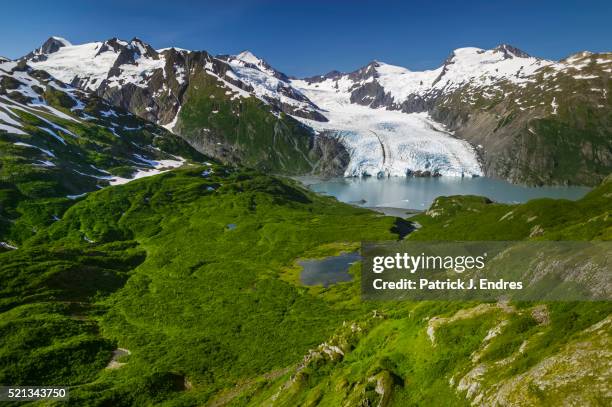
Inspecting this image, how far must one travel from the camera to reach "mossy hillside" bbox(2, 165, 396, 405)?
202ft

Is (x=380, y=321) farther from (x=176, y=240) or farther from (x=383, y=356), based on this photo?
(x=176, y=240)

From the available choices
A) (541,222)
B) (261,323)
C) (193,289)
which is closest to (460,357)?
(261,323)

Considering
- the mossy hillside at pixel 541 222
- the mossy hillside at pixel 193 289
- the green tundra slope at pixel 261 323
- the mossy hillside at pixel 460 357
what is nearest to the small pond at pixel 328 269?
the green tundra slope at pixel 261 323

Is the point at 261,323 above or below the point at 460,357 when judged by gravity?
below

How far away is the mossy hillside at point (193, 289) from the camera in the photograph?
202ft

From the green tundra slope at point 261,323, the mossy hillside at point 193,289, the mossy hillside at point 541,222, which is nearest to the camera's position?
the green tundra slope at point 261,323

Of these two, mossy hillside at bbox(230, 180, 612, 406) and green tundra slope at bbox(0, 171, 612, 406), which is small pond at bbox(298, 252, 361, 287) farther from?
mossy hillside at bbox(230, 180, 612, 406)

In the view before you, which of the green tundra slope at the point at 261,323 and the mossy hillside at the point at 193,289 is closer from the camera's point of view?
the green tundra slope at the point at 261,323

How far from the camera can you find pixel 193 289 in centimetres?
10262

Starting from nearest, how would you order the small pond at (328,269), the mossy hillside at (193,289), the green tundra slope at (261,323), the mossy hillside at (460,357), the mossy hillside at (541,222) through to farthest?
1. the mossy hillside at (460,357)
2. the green tundra slope at (261,323)
3. the mossy hillside at (541,222)
4. the mossy hillside at (193,289)
5. the small pond at (328,269)

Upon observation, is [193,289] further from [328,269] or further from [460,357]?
[460,357]

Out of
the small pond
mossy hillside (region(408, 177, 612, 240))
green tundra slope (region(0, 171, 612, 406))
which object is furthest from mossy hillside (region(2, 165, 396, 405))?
mossy hillside (region(408, 177, 612, 240))

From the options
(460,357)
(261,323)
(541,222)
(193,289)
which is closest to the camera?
(460,357)

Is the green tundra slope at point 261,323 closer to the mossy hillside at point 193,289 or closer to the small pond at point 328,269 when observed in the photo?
the mossy hillside at point 193,289
